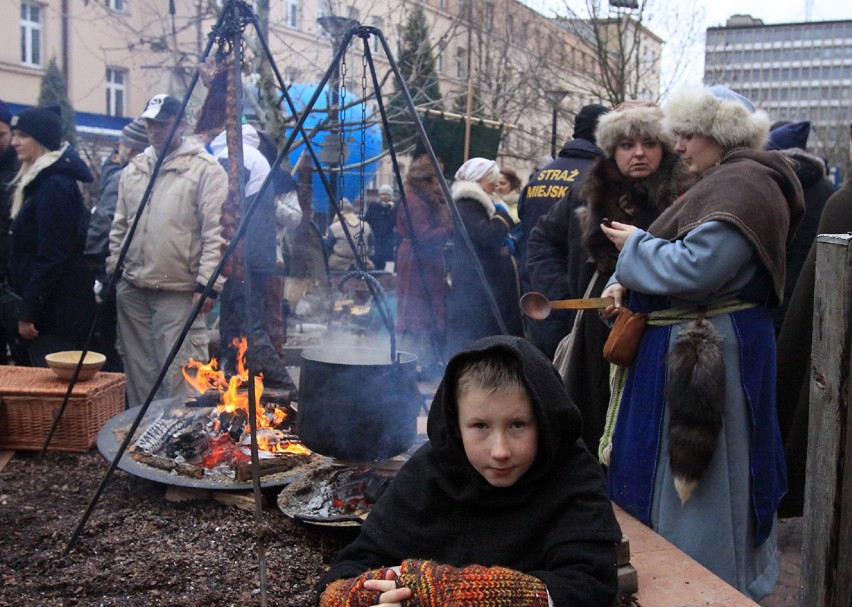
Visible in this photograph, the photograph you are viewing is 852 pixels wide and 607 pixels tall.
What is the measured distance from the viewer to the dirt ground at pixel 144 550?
2.72 metres

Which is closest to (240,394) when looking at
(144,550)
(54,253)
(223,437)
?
(223,437)

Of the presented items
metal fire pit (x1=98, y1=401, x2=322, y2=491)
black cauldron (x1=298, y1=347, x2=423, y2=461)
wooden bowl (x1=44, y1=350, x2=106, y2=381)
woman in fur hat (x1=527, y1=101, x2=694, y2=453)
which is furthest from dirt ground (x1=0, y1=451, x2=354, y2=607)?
woman in fur hat (x1=527, y1=101, x2=694, y2=453)

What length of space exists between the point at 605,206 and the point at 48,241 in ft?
11.8

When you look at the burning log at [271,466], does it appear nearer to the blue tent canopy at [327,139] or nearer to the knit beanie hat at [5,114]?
the knit beanie hat at [5,114]

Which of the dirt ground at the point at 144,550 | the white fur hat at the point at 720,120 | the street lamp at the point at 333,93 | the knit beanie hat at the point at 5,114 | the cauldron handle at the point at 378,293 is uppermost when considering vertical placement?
the street lamp at the point at 333,93

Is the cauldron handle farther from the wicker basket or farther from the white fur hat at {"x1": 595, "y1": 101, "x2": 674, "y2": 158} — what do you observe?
the wicker basket

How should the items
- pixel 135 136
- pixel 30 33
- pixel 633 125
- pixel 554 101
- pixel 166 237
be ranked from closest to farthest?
pixel 633 125 < pixel 166 237 < pixel 135 136 < pixel 554 101 < pixel 30 33

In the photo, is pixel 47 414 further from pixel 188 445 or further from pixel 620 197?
pixel 620 197

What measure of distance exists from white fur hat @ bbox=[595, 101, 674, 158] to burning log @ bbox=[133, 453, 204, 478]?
2.43 m

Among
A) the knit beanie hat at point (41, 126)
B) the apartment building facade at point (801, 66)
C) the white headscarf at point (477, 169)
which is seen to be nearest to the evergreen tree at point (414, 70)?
the white headscarf at point (477, 169)

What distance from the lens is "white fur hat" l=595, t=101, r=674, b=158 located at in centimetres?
348

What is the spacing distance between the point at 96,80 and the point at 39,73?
5.21 ft

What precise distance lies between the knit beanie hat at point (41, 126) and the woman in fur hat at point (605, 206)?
145 inches

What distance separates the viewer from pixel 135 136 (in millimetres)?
6473
